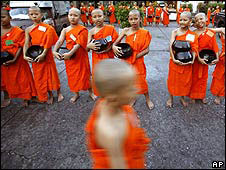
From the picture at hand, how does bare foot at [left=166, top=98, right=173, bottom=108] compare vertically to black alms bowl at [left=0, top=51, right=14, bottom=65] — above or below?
below

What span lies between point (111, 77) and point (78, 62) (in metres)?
2.48

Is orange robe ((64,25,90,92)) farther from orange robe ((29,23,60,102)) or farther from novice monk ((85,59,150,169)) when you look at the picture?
novice monk ((85,59,150,169))

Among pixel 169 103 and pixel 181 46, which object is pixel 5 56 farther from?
pixel 169 103

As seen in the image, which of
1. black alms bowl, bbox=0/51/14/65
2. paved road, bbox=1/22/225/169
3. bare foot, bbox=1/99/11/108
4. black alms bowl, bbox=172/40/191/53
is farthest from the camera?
bare foot, bbox=1/99/11/108

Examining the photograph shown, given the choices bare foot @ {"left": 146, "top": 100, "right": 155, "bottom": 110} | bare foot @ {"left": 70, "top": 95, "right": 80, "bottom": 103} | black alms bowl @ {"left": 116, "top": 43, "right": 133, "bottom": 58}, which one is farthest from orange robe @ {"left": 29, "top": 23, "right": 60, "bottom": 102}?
bare foot @ {"left": 146, "top": 100, "right": 155, "bottom": 110}

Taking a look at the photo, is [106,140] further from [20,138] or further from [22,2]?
[22,2]

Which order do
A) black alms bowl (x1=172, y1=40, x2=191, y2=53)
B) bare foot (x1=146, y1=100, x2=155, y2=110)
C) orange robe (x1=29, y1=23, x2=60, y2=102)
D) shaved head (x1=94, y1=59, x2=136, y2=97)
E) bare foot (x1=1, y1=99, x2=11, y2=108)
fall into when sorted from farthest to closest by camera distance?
bare foot (x1=1, y1=99, x2=11, y2=108)
bare foot (x1=146, y1=100, x2=155, y2=110)
orange robe (x1=29, y1=23, x2=60, y2=102)
black alms bowl (x1=172, y1=40, x2=191, y2=53)
shaved head (x1=94, y1=59, x2=136, y2=97)

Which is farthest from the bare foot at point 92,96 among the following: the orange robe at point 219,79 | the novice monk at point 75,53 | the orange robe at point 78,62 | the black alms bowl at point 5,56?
the orange robe at point 219,79

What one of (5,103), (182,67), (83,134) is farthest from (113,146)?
(5,103)

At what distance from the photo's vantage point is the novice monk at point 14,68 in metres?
2.96

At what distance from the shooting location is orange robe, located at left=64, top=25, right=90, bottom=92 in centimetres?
306

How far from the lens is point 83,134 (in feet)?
8.54

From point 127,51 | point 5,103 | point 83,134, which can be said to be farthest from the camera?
point 5,103

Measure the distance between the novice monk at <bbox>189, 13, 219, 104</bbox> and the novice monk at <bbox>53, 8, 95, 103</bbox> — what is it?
177 cm
